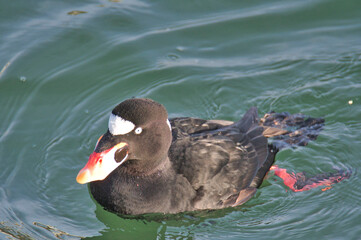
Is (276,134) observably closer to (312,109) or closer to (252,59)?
(312,109)

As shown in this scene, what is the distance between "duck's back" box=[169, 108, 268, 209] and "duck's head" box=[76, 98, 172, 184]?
0.43 meters

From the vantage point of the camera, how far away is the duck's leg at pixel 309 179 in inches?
270

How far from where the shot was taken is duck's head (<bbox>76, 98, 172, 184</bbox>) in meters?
5.60

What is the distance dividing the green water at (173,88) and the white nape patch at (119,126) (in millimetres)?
1299

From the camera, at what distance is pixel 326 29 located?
963 cm

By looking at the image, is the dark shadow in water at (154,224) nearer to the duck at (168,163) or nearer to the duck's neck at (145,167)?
the duck at (168,163)

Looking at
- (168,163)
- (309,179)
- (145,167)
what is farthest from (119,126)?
(309,179)

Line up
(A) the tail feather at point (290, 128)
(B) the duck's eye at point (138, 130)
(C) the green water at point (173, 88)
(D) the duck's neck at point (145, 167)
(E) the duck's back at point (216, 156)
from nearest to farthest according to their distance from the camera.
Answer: (B) the duck's eye at point (138, 130), (D) the duck's neck at point (145, 167), (E) the duck's back at point (216, 156), (C) the green water at point (173, 88), (A) the tail feather at point (290, 128)

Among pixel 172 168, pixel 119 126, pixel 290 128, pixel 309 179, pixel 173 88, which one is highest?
pixel 119 126

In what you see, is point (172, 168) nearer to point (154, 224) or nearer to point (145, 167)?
point (145, 167)

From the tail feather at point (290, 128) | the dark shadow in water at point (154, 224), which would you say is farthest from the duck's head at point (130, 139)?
the tail feather at point (290, 128)

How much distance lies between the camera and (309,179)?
22.9 ft

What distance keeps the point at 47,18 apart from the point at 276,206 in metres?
5.47

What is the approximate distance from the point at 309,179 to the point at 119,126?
8.93 feet
